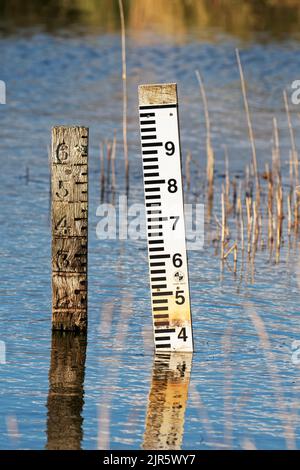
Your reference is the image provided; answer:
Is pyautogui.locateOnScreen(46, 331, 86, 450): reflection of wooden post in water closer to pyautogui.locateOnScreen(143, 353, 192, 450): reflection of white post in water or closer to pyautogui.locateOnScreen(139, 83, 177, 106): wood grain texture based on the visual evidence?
pyautogui.locateOnScreen(143, 353, 192, 450): reflection of white post in water

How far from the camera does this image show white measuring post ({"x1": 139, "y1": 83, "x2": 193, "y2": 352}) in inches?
320

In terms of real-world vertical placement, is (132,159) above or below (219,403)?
above

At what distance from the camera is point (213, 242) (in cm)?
1203

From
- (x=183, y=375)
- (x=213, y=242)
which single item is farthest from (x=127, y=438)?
(x=213, y=242)

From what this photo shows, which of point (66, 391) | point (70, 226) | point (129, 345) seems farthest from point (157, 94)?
point (66, 391)

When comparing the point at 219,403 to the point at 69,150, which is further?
the point at 69,150

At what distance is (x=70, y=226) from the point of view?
27.8 feet

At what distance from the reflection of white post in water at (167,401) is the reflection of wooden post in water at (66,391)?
407 millimetres

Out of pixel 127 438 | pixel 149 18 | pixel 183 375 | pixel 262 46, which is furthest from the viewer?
pixel 149 18

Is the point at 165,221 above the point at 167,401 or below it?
above

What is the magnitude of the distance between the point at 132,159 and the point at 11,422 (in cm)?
1004

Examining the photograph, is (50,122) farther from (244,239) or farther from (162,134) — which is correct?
(162,134)

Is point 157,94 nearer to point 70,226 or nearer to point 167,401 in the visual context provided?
point 70,226

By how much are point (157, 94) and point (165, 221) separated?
85 cm
